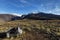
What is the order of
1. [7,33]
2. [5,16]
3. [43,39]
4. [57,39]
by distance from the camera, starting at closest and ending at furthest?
1. [57,39]
2. [43,39]
3. [7,33]
4. [5,16]

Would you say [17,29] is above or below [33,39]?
above

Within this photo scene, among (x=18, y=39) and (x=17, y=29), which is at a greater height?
(x=17, y=29)

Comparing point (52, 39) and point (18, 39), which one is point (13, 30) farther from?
point (52, 39)

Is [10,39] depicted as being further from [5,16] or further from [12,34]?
[5,16]

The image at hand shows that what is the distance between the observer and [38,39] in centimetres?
3262

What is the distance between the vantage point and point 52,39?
3052cm

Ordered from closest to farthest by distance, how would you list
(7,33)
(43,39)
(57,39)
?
(57,39) → (43,39) → (7,33)

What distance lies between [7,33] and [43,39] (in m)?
11.7

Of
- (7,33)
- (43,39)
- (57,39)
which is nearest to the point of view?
(57,39)

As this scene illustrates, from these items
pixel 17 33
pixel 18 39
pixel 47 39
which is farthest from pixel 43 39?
pixel 17 33

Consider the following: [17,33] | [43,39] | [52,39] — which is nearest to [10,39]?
[17,33]

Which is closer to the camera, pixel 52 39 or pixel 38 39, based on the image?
pixel 52 39

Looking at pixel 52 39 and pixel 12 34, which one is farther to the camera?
pixel 12 34

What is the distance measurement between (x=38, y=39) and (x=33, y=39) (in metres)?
1.45
